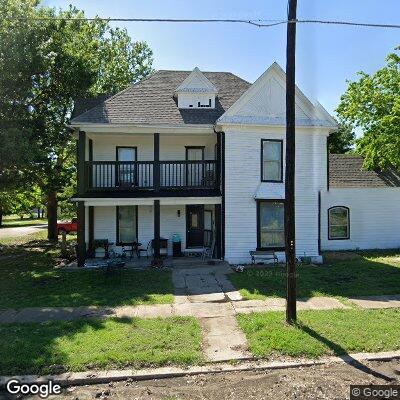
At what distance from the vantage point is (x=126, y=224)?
55.1 ft

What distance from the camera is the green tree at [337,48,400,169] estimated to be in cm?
1999

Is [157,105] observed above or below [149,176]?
above

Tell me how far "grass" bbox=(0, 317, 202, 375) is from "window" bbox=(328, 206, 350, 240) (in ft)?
42.6

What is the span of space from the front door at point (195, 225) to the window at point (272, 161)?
3.42m

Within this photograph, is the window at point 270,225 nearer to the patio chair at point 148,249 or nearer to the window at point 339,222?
the patio chair at point 148,249

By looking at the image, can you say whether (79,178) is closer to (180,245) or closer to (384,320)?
(180,245)

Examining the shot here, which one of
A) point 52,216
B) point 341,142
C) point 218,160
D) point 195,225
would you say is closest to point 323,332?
point 218,160

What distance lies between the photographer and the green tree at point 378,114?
1999 centimetres

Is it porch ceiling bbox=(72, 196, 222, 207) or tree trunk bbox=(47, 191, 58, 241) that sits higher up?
porch ceiling bbox=(72, 196, 222, 207)

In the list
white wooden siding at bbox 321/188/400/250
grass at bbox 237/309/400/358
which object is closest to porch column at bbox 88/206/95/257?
grass at bbox 237/309/400/358

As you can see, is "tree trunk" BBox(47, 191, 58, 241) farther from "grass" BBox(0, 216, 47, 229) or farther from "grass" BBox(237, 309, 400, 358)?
"grass" BBox(0, 216, 47, 229)

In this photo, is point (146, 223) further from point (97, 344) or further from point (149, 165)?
point (97, 344)

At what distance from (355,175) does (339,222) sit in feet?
10.8

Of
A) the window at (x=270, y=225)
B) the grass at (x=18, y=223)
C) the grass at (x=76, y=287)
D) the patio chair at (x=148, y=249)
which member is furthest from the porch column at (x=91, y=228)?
the grass at (x=18, y=223)
